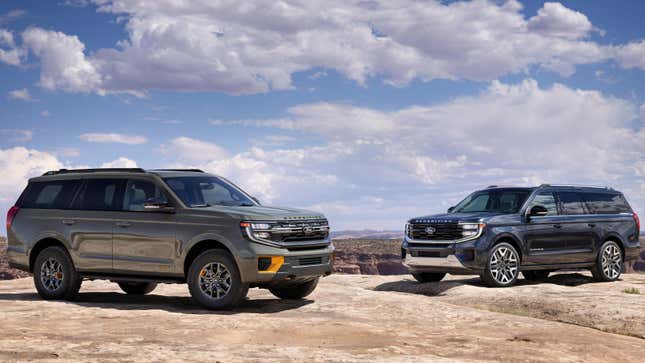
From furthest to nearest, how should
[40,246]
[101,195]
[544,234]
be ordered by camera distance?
[544,234] < [40,246] < [101,195]

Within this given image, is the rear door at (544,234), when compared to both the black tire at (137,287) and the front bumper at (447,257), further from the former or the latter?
the black tire at (137,287)

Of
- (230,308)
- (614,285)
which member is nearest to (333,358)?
(230,308)

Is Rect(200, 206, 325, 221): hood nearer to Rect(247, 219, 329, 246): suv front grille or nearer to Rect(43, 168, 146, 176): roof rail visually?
Rect(247, 219, 329, 246): suv front grille

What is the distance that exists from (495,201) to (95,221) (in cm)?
847

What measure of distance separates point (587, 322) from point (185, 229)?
6385 millimetres

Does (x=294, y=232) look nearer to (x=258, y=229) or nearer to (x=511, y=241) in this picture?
(x=258, y=229)

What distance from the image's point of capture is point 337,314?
11.7 metres

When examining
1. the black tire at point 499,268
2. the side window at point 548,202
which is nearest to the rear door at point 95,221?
the black tire at point 499,268

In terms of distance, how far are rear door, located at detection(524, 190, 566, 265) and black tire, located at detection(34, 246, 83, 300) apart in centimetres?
899

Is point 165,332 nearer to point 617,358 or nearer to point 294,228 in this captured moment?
point 294,228

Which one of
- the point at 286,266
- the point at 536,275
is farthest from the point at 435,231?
the point at 286,266

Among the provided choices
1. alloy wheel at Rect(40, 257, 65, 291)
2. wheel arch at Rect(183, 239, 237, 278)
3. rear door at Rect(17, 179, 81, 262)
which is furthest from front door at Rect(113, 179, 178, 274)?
alloy wheel at Rect(40, 257, 65, 291)

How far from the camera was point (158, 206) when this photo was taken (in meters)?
11.8

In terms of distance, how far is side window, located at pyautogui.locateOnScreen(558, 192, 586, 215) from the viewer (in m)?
17.3
